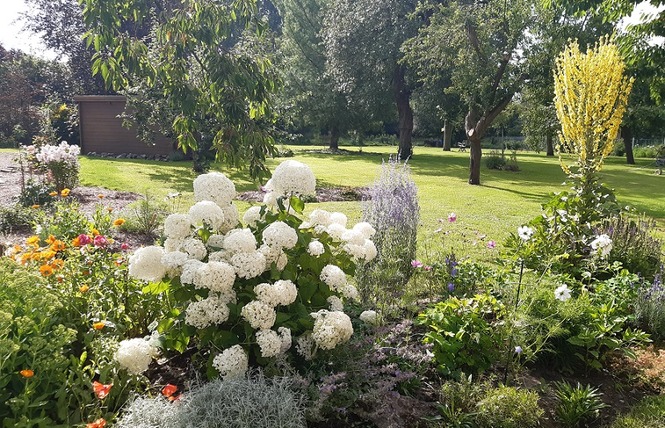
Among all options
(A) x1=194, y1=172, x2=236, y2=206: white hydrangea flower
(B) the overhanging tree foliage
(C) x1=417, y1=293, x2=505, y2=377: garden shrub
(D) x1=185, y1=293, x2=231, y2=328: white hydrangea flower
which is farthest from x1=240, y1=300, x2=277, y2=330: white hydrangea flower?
(B) the overhanging tree foliage

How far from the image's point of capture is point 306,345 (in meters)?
2.54

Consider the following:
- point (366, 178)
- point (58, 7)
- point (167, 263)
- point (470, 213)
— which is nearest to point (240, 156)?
point (167, 263)

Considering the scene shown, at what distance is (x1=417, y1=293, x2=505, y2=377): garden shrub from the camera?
9.50ft

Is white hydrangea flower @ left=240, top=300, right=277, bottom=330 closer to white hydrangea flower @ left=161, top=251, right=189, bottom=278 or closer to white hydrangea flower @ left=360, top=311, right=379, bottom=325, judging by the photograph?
white hydrangea flower @ left=161, top=251, right=189, bottom=278

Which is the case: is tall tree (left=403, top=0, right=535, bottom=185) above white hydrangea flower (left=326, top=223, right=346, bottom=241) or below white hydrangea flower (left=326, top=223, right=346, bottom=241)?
above

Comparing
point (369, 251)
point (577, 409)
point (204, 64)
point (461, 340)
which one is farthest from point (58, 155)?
point (577, 409)

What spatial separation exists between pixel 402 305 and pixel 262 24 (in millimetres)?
2686

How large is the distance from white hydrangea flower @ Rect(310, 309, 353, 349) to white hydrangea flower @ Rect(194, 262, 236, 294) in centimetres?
47

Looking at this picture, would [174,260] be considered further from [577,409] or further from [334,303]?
[577,409]

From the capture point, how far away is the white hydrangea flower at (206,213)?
2660mm

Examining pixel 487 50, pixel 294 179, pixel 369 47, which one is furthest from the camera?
pixel 369 47

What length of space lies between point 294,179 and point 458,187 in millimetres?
12034

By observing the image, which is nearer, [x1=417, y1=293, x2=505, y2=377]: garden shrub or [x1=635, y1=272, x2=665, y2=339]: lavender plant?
[x1=417, y1=293, x2=505, y2=377]: garden shrub

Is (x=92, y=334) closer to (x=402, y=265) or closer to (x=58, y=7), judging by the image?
(x=402, y=265)
